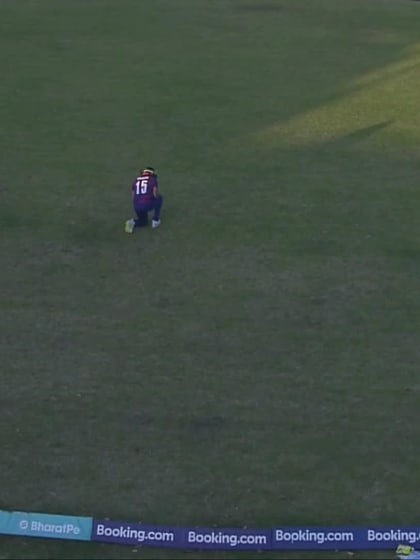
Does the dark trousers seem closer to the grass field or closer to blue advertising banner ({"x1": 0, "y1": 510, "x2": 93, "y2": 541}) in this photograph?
the grass field

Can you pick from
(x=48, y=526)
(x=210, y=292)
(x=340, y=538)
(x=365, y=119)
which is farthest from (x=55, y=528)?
(x=365, y=119)

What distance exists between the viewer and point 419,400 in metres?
14.3

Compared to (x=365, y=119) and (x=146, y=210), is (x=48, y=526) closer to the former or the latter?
(x=146, y=210)

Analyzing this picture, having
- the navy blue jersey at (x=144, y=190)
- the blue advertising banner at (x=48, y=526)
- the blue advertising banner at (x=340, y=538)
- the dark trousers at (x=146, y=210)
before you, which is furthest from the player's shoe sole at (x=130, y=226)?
the blue advertising banner at (x=340, y=538)

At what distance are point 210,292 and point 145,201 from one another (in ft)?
9.01

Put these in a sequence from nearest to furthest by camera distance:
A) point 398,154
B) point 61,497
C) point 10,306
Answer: point 61,497 < point 10,306 < point 398,154

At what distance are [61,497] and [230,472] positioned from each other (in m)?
1.86

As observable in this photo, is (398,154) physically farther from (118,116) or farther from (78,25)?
(78,25)

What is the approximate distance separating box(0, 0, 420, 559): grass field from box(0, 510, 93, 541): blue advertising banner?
0.46 ft

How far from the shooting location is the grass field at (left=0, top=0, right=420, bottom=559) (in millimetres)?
12672

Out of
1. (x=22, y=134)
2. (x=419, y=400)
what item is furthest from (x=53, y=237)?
(x=419, y=400)

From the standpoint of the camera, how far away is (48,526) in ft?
37.8

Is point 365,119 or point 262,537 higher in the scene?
point 365,119

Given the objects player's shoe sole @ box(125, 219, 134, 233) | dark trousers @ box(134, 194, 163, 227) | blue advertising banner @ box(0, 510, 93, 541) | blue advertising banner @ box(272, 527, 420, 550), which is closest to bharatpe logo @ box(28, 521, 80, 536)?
blue advertising banner @ box(0, 510, 93, 541)
